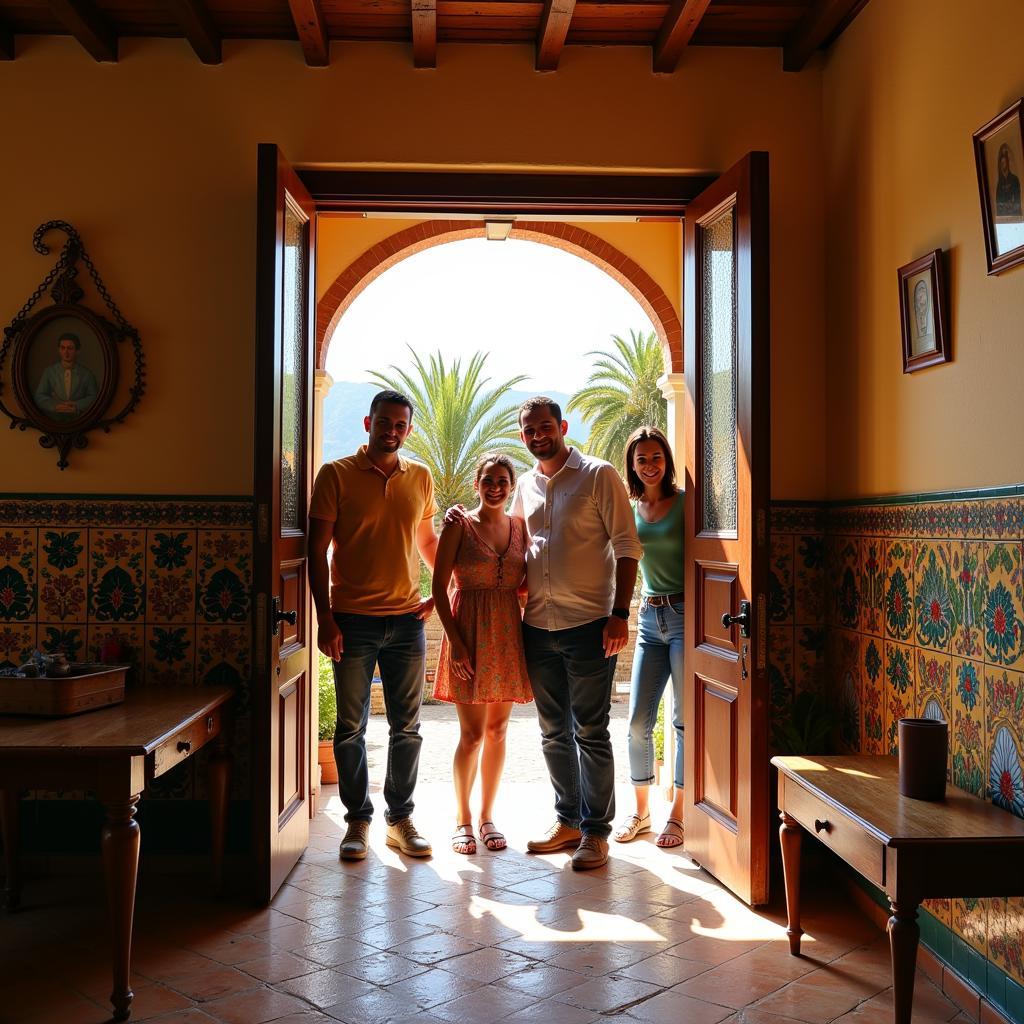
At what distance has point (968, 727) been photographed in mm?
2879

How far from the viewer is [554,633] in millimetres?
4141

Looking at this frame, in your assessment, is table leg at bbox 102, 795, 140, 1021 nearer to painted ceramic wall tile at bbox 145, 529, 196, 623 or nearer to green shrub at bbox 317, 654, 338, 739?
painted ceramic wall tile at bbox 145, 529, 196, 623

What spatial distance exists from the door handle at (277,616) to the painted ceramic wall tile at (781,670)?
1.82 m

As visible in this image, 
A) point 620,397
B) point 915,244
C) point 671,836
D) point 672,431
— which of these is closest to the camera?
point 915,244

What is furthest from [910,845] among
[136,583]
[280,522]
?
[136,583]

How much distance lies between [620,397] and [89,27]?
13.8 m

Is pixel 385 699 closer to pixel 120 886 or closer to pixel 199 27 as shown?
pixel 120 886

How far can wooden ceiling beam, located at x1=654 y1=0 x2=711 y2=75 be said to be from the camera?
366cm

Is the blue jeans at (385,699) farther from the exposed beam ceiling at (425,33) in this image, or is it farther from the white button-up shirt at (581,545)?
the exposed beam ceiling at (425,33)

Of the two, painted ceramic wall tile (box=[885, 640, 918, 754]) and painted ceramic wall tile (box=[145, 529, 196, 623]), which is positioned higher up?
painted ceramic wall tile (box=[145, 529, 196, 623])

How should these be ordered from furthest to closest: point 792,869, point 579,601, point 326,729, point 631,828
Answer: point 326,729 < point 631,828 < point 579,601 < point 792,869

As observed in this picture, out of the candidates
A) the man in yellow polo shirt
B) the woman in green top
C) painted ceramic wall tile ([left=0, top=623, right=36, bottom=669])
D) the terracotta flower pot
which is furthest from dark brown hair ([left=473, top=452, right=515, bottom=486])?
the terracotta flower pot

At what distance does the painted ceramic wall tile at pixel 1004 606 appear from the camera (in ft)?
8.54

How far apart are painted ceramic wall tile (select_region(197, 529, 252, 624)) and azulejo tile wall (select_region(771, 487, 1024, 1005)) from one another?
2.05 metres
